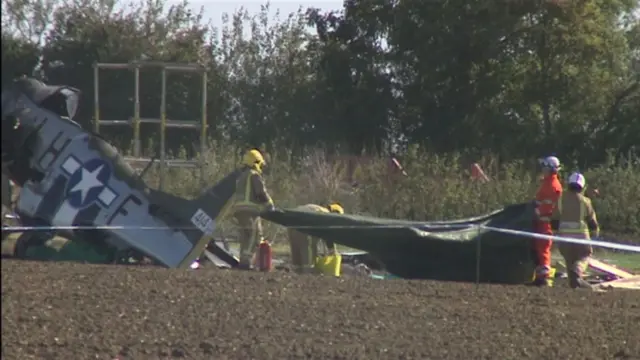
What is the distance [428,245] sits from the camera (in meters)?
16.6

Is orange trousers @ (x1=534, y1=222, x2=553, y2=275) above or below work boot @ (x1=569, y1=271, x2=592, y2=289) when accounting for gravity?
above

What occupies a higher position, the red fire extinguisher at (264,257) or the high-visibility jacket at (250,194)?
the high-visibility jacket at (250,194)

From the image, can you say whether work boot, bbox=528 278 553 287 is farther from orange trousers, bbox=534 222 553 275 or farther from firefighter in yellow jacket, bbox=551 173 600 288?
firefighter in yellow jacket, bbox=551 173 600 288

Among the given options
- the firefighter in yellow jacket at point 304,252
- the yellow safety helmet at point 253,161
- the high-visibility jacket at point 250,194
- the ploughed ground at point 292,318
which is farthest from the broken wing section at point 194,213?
the ploughed ground at point 292,318

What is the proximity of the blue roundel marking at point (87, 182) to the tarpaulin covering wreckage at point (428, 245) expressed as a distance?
216 cm

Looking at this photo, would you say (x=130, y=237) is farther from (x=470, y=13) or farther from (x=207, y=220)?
(x=470, y=13)

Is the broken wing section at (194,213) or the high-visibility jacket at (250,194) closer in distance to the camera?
the broken wing section at (194,213)

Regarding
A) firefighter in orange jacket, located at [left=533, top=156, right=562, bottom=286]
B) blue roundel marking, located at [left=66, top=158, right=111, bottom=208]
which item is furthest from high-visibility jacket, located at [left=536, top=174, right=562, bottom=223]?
blue roundel marking, located at [left=66, top=158, right=111, bottom=208]

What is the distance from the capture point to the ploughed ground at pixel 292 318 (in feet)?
33.3

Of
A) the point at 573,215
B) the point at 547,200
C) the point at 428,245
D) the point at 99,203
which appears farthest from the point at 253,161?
the point at 573,215

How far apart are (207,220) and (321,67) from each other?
89.1ft

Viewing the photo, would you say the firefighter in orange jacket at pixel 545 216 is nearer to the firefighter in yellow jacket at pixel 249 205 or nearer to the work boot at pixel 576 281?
the work boot at pixel 576 281

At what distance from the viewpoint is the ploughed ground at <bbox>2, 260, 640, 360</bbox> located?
33.3 ft

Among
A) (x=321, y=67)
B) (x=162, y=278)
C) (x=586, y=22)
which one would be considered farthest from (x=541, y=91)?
(x=162, y=278)
